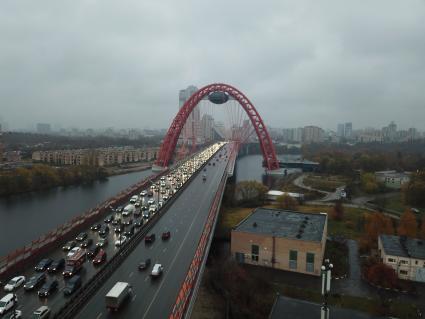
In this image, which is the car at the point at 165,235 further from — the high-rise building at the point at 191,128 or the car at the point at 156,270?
the high-rise building at the point at 191,128

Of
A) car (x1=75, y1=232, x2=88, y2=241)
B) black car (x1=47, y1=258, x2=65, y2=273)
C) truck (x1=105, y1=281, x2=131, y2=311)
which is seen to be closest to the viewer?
truck (x1=105, y1=281, x2=131, y2=311)

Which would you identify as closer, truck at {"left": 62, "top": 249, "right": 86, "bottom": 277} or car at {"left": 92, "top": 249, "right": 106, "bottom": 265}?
truck at {"left": 62, "top": 249, "right": 86, "bottom": 277}

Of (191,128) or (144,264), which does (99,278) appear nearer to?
(144,264)

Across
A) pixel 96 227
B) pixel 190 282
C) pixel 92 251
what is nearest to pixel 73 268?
pixel 92 251

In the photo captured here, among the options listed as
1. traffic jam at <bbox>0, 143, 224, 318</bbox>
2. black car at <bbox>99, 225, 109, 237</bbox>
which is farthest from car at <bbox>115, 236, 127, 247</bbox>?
black car at <bbox>99, 225, 109, 237</bbox>

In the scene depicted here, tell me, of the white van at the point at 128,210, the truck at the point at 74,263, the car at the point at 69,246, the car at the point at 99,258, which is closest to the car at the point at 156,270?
the car at the point at 99,258

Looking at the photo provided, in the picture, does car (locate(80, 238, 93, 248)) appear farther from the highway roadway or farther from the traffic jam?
the highway roadway

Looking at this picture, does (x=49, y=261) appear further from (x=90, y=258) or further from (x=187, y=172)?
(x=187, y=172)
